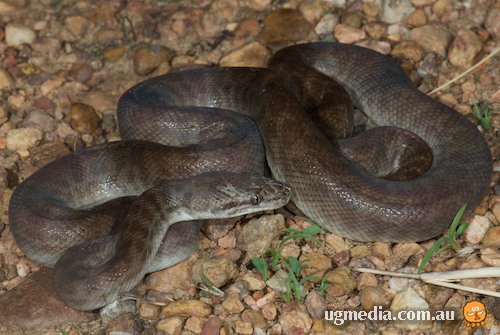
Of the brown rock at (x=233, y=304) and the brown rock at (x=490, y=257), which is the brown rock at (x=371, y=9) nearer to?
the brown rock at (x=490, y=257)

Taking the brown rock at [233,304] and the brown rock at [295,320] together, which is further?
the brown rock at [233,304]

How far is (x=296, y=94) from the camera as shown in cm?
870

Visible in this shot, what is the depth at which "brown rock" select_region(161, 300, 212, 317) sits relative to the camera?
22.0 ft

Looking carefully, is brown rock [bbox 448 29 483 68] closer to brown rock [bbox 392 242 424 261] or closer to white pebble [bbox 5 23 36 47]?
brown rock [bbox 392 242 424 261]

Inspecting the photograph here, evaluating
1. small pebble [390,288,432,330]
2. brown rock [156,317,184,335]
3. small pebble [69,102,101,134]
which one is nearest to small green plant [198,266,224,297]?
brown rock [156,317,184,335]

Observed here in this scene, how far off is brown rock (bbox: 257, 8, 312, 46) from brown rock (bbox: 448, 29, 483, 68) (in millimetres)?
2223

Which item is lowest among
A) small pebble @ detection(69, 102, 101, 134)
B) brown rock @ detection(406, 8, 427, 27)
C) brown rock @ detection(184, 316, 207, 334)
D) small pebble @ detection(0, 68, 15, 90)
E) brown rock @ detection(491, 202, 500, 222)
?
brown rock @ detection(184, 316, 207, 334)

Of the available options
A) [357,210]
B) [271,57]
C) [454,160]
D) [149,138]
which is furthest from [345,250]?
[271,57]

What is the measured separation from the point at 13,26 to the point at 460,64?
687cm

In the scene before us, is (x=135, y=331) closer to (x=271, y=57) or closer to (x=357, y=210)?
Answer: (x=357, y=210)

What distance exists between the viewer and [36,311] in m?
6.79

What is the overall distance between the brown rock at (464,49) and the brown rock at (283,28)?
7.29 feet

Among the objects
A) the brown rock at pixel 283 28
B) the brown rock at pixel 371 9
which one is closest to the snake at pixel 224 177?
the brown rock at pixel 283 28

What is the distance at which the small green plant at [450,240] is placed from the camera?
6.93m
